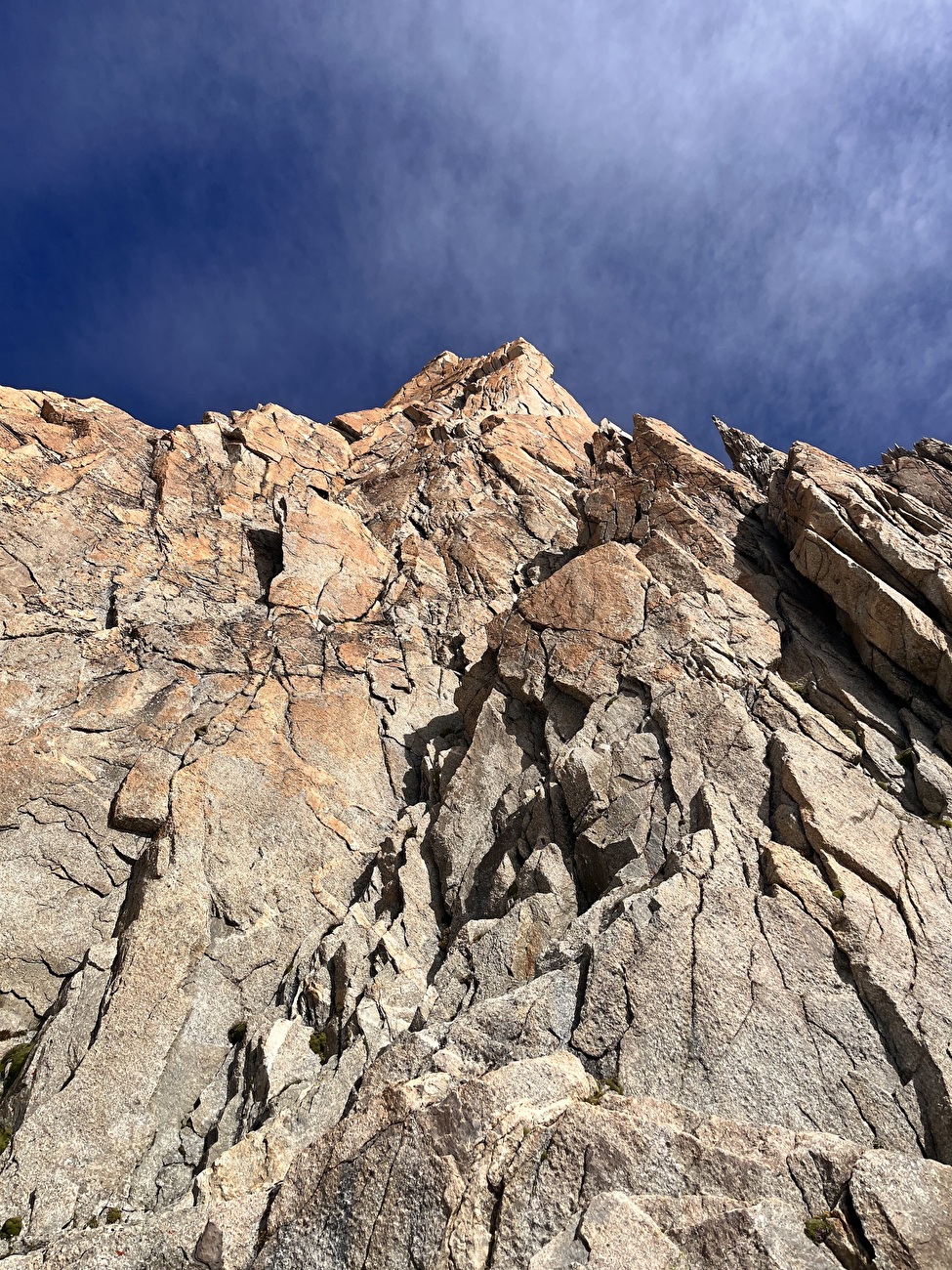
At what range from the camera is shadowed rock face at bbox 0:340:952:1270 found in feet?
46.5

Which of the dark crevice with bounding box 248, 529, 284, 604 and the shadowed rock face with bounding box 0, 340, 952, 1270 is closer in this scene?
the shadowed rock face with bounding box 0, 340, 952, 1270

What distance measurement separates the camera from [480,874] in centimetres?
2677

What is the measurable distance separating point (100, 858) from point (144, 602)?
1597 centimetres

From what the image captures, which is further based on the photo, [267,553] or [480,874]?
[267,553]

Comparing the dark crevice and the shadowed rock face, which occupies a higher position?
the dark crevice

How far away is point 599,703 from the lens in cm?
2928

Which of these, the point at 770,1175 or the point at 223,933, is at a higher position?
the point at 223,933

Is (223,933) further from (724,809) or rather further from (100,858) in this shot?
(724,809)

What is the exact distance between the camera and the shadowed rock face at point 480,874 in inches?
559

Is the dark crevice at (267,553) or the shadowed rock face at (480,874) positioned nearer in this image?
the shadowed rock face at (480,874)

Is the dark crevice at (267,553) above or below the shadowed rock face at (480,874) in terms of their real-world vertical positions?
above

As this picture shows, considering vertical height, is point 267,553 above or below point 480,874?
above

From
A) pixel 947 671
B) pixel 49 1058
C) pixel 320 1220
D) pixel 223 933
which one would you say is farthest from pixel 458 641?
pixel 320 1220

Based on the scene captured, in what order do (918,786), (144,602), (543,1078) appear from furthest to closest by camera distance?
(144,602) → (918,786) → (543,1078)
